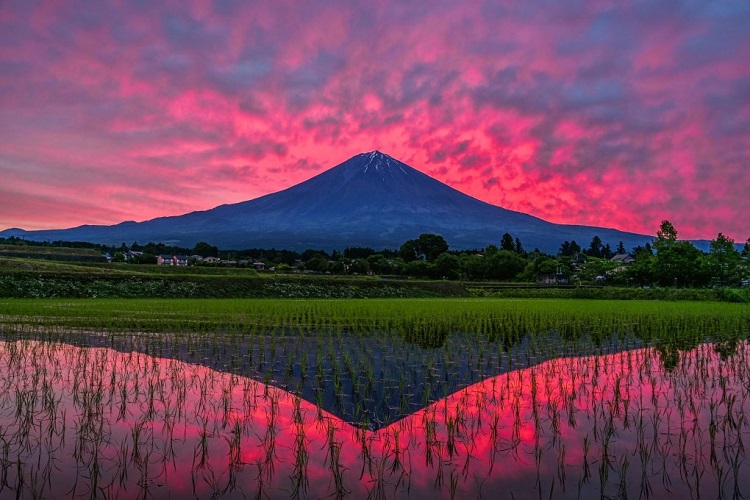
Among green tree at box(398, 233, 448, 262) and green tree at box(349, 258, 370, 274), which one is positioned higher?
green tree at box(398, 233, 448, 262)

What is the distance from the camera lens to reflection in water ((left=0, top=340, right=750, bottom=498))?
4.80 meters

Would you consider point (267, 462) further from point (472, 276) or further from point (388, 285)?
point (472, 276)

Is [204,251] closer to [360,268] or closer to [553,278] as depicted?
[360,268]

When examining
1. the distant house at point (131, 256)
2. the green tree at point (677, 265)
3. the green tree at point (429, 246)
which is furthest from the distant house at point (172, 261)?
the green tree at point (677, 265)

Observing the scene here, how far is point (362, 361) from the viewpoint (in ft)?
35.5

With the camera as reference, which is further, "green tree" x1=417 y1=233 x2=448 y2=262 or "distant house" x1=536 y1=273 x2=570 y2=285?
"green tree" x1=417 y1=233 x2=448 y2=262

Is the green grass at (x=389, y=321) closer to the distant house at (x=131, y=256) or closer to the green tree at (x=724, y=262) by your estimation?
the green tree at (x=724, y=262)

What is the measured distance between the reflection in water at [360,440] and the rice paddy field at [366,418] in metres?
0.03

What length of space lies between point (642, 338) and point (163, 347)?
14.6 m

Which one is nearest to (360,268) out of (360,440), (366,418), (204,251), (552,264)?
(552,264)

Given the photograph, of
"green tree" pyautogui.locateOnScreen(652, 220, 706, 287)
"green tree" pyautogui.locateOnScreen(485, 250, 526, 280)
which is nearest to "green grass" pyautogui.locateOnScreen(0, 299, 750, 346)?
"green tree" pyautogui.locateOnScreen(652, 220, 706, 287)

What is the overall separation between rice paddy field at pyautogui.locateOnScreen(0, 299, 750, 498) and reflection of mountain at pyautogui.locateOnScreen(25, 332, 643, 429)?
0.07m

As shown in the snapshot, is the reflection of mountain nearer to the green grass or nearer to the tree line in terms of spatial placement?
the green grass

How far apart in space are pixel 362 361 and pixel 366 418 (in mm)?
4099
